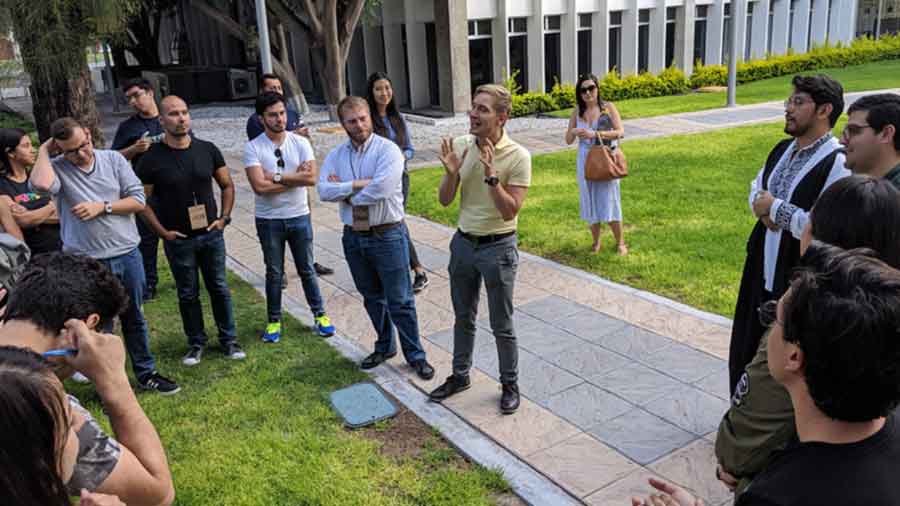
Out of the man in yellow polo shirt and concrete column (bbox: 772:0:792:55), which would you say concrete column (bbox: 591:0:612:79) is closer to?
concrete column (bbox: 772:0:792:55)

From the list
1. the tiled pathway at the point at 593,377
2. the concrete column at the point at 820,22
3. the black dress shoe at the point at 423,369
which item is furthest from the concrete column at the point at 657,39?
the black dress shoe at the point at 423,369

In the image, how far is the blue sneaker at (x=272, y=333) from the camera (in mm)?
6047

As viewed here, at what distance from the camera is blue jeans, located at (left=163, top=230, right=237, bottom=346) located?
549cm

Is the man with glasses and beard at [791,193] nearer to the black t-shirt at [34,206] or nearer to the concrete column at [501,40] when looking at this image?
the black t-shirt at [34,206]

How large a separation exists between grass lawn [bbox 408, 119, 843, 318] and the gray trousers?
7.81 ft

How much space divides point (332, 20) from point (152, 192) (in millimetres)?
14521

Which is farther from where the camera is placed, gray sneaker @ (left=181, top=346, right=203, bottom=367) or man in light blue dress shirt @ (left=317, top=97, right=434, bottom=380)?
gray sneaker @ (left=181, top=346, right=203, bottom=367)

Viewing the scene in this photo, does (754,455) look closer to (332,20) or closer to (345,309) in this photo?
(345,309)

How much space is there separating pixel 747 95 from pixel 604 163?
16.3 m

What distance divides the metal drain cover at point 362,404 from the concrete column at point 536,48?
18.2m

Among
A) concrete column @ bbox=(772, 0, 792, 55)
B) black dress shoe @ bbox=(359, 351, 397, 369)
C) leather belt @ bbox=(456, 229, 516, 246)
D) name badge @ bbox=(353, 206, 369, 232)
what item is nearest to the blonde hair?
leather belt @ bbox=(456, 229, 516, 246)

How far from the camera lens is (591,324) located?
6074mm

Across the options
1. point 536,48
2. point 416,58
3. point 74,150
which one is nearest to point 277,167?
point 74,150

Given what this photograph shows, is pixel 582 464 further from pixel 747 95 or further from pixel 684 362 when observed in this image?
pixel 747 95
